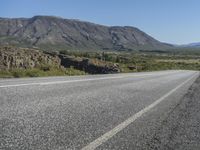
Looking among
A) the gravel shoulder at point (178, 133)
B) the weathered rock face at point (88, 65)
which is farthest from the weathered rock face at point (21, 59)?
the gravel shoulder at point (178, 133)

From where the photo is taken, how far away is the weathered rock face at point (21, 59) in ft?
97.3

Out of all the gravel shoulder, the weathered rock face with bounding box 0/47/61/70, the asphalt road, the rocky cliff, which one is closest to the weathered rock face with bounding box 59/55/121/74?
the rocky cliff

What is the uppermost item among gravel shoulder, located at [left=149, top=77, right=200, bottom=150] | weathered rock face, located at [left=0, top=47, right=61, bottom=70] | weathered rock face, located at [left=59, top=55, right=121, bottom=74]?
gravel shoulder, located at [left=149, top=77, right=200, bottom=150]

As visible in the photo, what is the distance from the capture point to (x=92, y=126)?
6.50 meters

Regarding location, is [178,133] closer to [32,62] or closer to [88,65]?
[32,62]

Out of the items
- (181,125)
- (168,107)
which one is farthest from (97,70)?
(181,125)

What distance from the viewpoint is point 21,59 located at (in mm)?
31594

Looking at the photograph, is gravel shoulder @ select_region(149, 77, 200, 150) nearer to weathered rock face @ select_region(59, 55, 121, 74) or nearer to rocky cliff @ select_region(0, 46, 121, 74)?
rocky cliff @ select_region(0, 46, 121, 74)

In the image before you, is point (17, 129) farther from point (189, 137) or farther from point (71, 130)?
point (189, 137)

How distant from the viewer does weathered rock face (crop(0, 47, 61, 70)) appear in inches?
1168

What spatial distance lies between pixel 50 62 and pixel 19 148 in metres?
31.6

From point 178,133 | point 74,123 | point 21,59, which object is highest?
point 74,123

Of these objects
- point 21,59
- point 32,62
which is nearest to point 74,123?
point 21,59

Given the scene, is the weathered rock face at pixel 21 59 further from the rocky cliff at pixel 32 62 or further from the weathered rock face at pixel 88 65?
the weathered rock face at pixel 88 65
